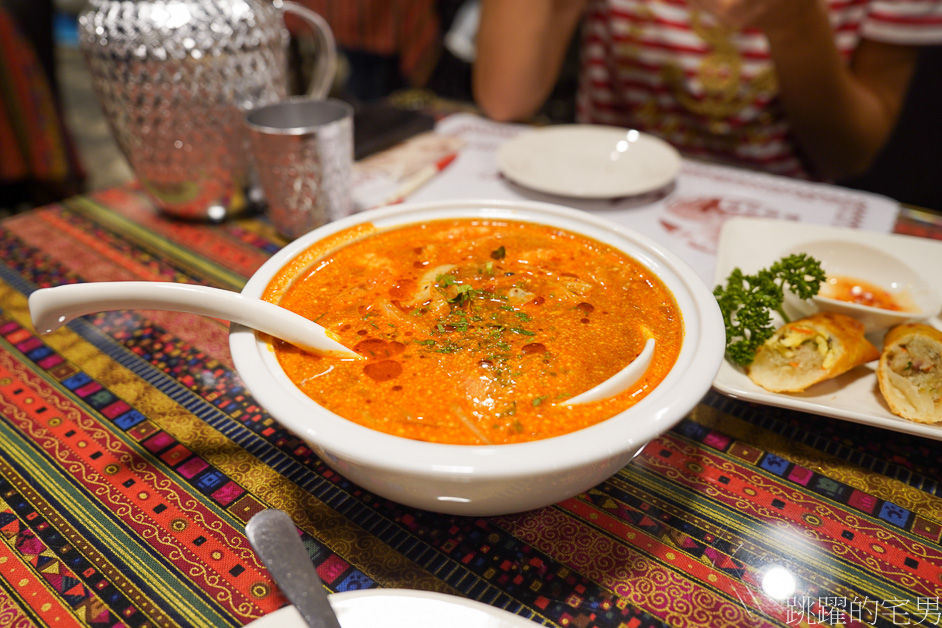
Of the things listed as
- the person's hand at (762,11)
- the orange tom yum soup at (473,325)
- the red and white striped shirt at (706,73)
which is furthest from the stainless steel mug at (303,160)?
the red and white striped shirt at (706,73)

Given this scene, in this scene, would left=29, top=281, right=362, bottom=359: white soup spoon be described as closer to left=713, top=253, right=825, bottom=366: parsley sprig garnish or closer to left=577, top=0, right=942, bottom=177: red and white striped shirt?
left=713, top=253, right=825, bottom=366: parsley sprig garnish

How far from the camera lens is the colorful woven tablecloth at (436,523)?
0.71 metres

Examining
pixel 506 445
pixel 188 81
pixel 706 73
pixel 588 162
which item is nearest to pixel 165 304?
pixel 506 445

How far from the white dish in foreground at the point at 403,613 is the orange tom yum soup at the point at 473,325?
0.17m

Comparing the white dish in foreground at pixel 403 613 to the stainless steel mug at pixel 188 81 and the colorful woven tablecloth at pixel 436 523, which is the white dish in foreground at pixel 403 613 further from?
the stainless steel mug at pixel 188 81

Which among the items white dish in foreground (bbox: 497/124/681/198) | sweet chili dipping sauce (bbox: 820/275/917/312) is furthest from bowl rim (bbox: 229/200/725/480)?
white dish in foreground (bbox: 497/124/681/198)

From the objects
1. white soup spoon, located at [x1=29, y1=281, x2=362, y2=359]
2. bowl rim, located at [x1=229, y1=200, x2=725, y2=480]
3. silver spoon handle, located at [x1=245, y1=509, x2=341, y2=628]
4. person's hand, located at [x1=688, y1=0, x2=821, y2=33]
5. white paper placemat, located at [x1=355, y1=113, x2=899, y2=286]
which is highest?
person's hand, located at [x1=688, y1=0, x2=821, y2=33]

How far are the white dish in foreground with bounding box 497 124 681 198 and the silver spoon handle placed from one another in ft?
3.69

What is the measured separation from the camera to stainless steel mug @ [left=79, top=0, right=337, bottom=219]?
1278 millimetres

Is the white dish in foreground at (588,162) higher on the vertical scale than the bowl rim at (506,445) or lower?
lower

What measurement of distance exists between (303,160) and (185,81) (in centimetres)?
33

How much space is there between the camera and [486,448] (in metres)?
0.62

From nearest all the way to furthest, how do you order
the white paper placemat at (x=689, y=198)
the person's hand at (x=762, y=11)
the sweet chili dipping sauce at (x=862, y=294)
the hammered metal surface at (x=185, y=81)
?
the sweet chili dipping sauce at (x=862, y=294)
the hammered metal surface at (x=185, y=81)
the white paper placemat at (x=689, y=198)
the person's hand at (x=762, y=11)

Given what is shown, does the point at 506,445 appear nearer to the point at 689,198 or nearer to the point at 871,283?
the point at 871,283
